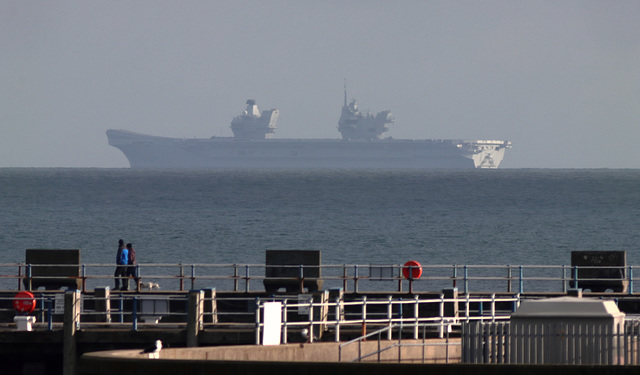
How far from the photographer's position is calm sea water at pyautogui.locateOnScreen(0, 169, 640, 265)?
8644cm

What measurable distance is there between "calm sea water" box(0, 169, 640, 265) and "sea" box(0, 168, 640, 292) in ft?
0.40

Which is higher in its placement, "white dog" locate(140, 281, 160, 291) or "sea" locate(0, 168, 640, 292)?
"sea" locate(0, 168, 640, 292)

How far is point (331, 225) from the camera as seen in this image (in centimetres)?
11538

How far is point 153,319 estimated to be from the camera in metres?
29.5

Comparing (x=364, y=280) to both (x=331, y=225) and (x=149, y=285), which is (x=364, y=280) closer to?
(x=149, y=285)

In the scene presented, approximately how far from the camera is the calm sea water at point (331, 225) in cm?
8644

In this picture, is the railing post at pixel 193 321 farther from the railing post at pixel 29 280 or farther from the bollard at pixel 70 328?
the railing post at pixel 29 280

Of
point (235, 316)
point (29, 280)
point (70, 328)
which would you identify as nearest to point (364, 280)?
point (29, 280)

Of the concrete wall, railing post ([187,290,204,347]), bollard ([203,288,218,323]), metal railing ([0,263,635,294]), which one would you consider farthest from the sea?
the concrete wall

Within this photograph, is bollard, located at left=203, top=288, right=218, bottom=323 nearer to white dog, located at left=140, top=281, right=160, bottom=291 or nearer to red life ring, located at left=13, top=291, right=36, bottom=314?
red life ring, located at left=13, top=291, right=36, bottom=314

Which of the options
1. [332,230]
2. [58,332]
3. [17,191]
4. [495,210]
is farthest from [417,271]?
[17,191]

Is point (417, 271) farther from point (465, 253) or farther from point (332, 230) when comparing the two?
point (332, 230)

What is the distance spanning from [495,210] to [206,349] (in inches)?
4960

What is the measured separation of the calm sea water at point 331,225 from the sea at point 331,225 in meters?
0.12
